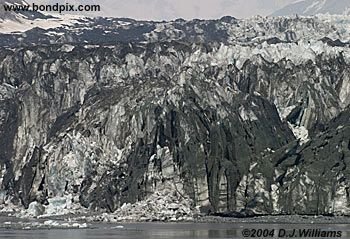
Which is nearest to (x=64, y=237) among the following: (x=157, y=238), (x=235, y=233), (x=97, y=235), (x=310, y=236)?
(x=97, y=235)

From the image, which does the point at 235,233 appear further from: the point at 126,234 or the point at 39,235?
the point at 39,235

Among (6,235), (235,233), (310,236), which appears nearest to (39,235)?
(6,235)

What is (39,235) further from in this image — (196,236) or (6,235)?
(196,236)

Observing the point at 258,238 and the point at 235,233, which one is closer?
the point at 258,238

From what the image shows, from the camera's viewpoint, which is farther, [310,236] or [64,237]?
[64,237]

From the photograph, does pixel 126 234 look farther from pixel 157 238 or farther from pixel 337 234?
pixel 337 234

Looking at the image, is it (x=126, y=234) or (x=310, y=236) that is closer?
(x=310, y=236)

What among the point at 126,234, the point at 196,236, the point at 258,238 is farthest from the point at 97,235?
the point at 258,238
